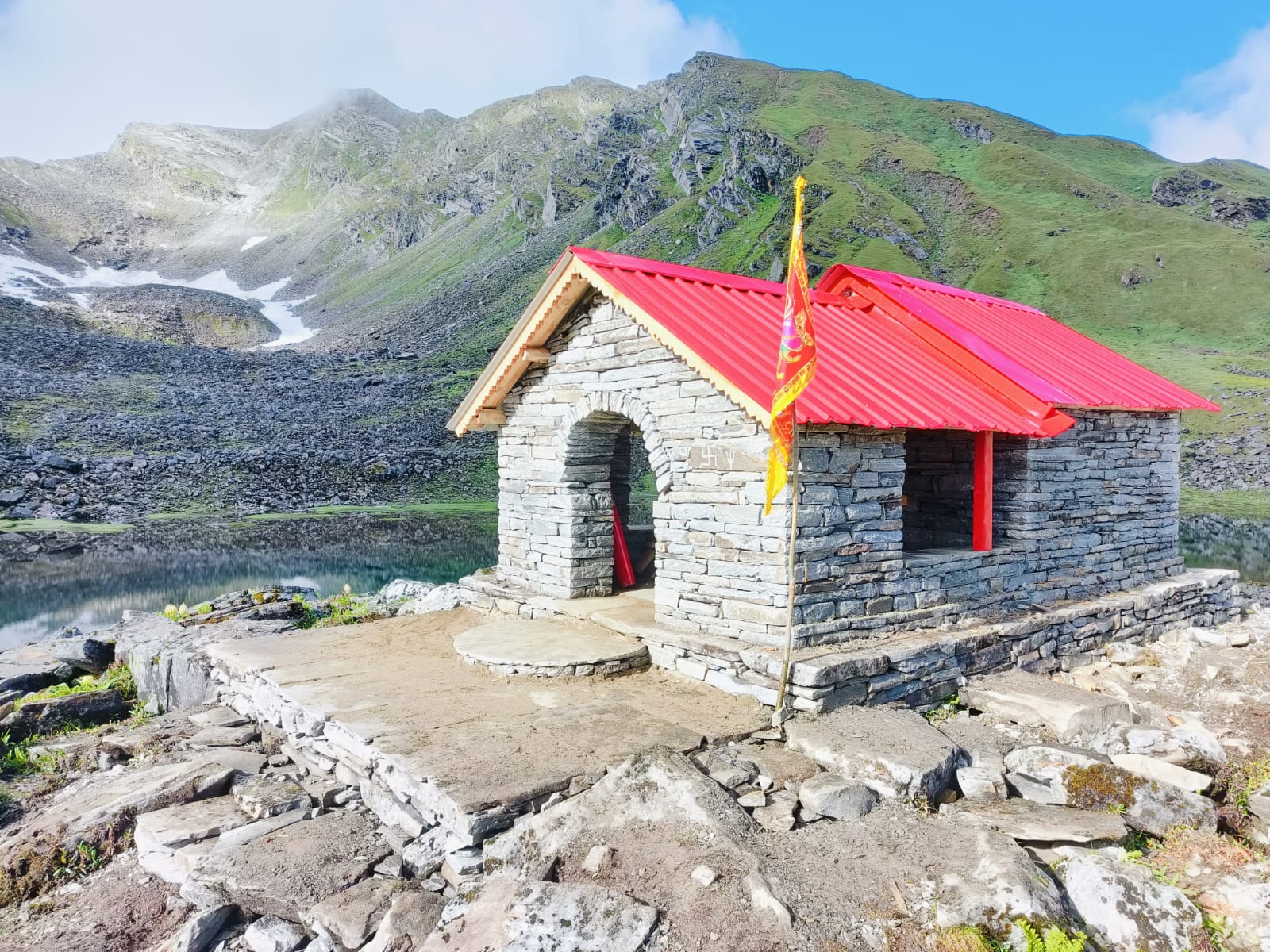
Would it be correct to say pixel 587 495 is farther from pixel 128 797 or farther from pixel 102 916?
pixel 102 916

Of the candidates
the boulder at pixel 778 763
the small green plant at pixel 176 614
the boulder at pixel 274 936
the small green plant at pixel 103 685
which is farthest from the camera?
the small green plant at pixel 176 614

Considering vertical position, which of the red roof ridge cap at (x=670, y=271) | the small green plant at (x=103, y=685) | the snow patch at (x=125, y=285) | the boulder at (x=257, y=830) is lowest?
the small green plant at (x=103, y=685)

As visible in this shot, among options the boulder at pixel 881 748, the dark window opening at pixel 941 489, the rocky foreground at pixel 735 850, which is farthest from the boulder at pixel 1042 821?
the dark window opening at pixel 941 489

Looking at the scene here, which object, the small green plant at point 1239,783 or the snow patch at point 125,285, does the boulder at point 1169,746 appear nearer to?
the small green plant at point 1239,783

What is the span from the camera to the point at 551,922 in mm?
4438

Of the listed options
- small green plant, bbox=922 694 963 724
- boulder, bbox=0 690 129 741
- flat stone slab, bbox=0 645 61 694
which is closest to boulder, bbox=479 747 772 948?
small green plant, bbox=922 694 963 724

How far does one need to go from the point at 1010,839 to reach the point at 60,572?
83.3 feet

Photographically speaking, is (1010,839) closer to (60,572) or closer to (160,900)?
(160,900)

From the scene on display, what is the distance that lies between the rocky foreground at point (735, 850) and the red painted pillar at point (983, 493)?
2115mm

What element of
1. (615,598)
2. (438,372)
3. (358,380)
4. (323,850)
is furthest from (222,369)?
(323,850)

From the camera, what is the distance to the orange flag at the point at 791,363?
22.6ft

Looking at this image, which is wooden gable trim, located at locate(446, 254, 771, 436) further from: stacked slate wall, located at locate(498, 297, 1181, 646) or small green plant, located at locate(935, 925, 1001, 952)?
small green plant, located at locate(935, 925, 1001, 952)

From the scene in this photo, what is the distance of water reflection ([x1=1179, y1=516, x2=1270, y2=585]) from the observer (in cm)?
2184

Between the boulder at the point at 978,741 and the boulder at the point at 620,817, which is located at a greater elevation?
the boulder at the point at 620,817
